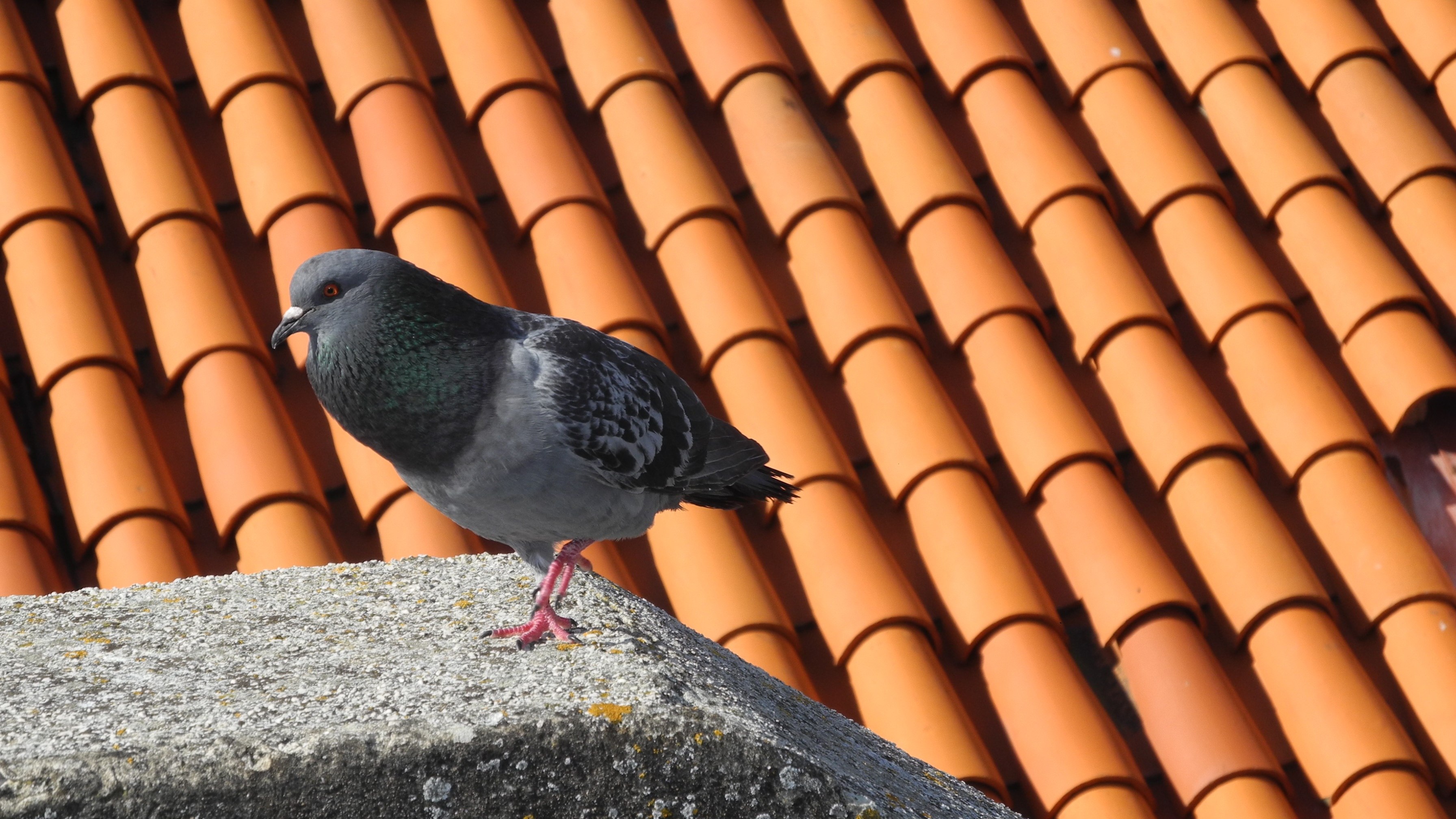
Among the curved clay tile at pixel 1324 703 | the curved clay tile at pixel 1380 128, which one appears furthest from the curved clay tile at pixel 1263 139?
the curved clay tile at pixel 1324 703

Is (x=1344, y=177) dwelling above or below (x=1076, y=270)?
below

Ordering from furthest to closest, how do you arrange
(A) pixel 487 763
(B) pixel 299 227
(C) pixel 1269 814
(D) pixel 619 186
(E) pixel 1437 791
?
(D) pixel 619 186 → (B) pixel 299 227 → (E) pixel 1437 791 → (C) pixel 1269 814 → (A) pixel 487 763

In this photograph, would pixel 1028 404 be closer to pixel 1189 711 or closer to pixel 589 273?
pixel 1189 711

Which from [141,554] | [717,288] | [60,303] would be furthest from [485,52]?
[141,554]

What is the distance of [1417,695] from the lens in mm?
2307

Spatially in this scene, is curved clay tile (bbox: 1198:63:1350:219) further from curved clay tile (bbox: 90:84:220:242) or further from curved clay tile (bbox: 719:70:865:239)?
curved clay tile (bbox: 90:84:220:242)

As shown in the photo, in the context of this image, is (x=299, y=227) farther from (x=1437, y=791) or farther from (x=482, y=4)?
(x=1437, y=791)

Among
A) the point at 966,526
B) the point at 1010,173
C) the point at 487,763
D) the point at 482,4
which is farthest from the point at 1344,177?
the point at 487,763

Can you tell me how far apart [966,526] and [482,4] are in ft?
5.69

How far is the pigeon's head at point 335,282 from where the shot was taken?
65.4 inches

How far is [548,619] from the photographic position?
1.52 meters

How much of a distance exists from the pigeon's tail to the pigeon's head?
0.66 metres

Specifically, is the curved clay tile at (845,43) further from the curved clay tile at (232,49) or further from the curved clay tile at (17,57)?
the curved clay tile at (17,57)

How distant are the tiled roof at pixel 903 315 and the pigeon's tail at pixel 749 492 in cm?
20
